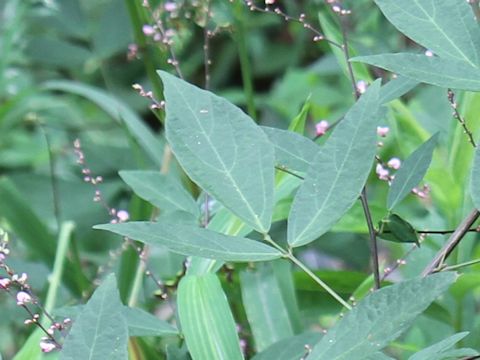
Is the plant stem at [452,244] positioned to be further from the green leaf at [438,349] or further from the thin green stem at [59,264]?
the thin green stem at [59,264]

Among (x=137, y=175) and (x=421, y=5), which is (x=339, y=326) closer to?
(x=421, y=5)

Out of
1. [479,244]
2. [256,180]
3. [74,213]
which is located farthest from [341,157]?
[74,213]

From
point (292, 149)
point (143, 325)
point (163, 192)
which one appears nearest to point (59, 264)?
point (163, 192)

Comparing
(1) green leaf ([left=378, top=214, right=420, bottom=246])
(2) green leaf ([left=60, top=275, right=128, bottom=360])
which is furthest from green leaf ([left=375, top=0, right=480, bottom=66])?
(2) green leaf ([left=60, top=275, right=128, bottom=360])

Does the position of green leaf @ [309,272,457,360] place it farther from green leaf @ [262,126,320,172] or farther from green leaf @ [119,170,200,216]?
green leaf @ [119,170,200,216]

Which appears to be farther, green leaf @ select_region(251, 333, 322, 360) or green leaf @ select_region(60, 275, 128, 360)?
green leaf @ select_region(251, 333, 322, 360)

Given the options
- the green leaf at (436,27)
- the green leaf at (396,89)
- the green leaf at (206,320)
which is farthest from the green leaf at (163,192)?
the green leaf at (436,27)
